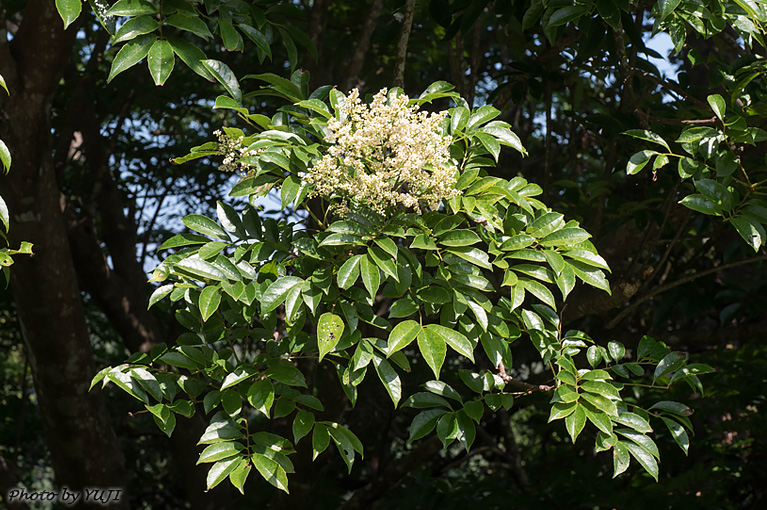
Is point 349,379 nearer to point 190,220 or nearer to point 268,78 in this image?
point 190,220

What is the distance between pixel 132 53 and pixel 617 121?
152 centimetres

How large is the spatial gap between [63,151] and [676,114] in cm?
257

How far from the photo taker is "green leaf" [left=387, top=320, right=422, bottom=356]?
4.37 ft

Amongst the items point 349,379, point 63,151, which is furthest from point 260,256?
point 63,151

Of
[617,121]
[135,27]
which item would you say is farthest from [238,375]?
[617,121]

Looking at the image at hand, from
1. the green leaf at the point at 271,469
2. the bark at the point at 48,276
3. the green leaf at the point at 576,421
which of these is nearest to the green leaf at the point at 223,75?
the green leaf at the point at 271,469

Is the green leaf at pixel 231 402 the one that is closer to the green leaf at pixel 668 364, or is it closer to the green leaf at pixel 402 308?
the green leaf at pixel 402 308

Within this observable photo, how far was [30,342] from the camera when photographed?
2.72 metres

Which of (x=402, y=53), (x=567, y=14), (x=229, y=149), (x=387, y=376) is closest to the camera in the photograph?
(x=387, y=376)

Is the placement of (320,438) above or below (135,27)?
below

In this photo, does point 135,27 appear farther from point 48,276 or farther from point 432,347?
point 48,276

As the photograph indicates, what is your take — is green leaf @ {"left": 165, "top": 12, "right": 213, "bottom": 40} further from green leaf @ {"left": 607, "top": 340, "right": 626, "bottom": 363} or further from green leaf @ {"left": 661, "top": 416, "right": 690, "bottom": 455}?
green leaf @ {"left": 661, "top": 416, "right": 690, "bottom": 455}

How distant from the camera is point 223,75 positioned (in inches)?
59.1

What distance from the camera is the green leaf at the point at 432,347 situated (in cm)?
132
